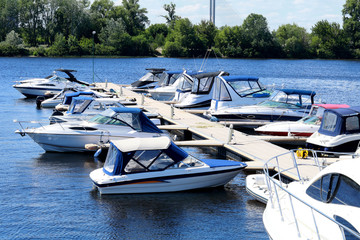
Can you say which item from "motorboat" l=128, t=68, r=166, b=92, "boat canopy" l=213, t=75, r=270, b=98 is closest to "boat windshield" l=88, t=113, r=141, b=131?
"boat canopy" l=213, t=75, r=270, b=98

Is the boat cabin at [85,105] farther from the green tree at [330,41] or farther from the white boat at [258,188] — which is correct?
the green tree at [330,41]

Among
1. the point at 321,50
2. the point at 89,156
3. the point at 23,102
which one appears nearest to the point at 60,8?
the point at 321,50

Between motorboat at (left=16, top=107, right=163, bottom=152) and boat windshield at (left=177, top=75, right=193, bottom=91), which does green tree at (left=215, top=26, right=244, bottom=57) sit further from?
motorboat at (left=16, top=107, right=163, bottom=152)

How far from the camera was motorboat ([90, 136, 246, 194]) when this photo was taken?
51.5ft

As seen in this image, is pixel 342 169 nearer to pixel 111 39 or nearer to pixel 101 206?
pixel 101 206

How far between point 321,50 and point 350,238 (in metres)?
130

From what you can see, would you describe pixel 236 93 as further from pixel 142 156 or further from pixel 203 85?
pixel 142 156

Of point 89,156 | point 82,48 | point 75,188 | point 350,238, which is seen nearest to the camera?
point 350,238

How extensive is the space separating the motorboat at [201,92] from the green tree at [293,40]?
100 m

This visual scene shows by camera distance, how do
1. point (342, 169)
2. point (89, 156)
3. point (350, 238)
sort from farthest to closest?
point (89, 156)
point (342, 169)
point (350, 238)

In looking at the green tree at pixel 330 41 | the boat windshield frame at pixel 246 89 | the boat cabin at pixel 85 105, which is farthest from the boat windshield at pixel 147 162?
the green tree at pixel 330 41

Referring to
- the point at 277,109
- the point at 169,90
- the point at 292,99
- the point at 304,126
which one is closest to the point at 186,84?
the point at 169,90

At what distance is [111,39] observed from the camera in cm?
12325

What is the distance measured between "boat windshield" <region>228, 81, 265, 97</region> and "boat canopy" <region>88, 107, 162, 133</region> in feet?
31.7
